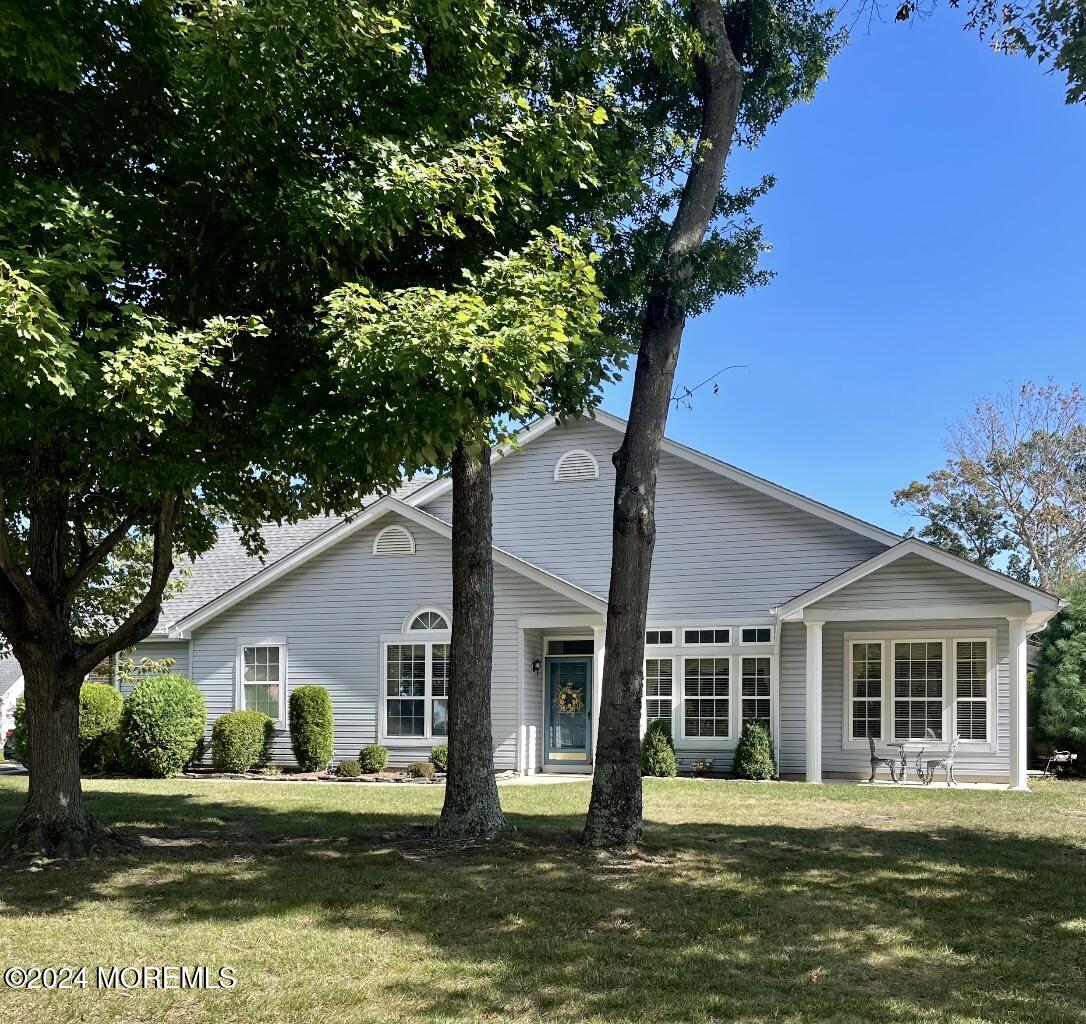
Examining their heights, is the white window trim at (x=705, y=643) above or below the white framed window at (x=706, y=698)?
above

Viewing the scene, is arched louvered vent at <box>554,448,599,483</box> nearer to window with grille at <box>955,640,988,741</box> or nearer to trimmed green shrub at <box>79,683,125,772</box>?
window with grille at <box>955,640,988,741</box>

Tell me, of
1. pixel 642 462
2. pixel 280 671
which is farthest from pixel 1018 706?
pixel 280 671

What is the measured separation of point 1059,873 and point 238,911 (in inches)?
276

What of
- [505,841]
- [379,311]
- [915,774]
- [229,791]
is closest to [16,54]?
[379,311]

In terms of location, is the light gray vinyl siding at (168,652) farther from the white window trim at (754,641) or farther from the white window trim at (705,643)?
the white window trim at (754,641)

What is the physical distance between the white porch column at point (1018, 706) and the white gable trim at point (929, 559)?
538mm

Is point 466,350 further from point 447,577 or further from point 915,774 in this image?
point 915,774

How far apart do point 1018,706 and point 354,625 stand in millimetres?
12054

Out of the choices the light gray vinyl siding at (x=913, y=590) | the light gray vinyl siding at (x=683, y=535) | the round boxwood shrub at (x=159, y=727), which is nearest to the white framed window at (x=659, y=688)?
the light gray vinyl siding at (x=683, y=535)

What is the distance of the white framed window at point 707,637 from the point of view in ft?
67.6

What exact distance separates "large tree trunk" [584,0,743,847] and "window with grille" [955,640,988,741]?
36.2 feet

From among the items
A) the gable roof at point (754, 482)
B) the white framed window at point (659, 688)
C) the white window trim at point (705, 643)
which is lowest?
the white framed window at point (659, 688)

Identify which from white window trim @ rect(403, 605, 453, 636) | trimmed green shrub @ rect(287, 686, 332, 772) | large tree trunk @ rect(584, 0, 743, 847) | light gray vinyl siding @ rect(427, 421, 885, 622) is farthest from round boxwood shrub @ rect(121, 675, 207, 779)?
large tree trunk @ rect(584, 0, 743, 847)

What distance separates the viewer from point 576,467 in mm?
21984
